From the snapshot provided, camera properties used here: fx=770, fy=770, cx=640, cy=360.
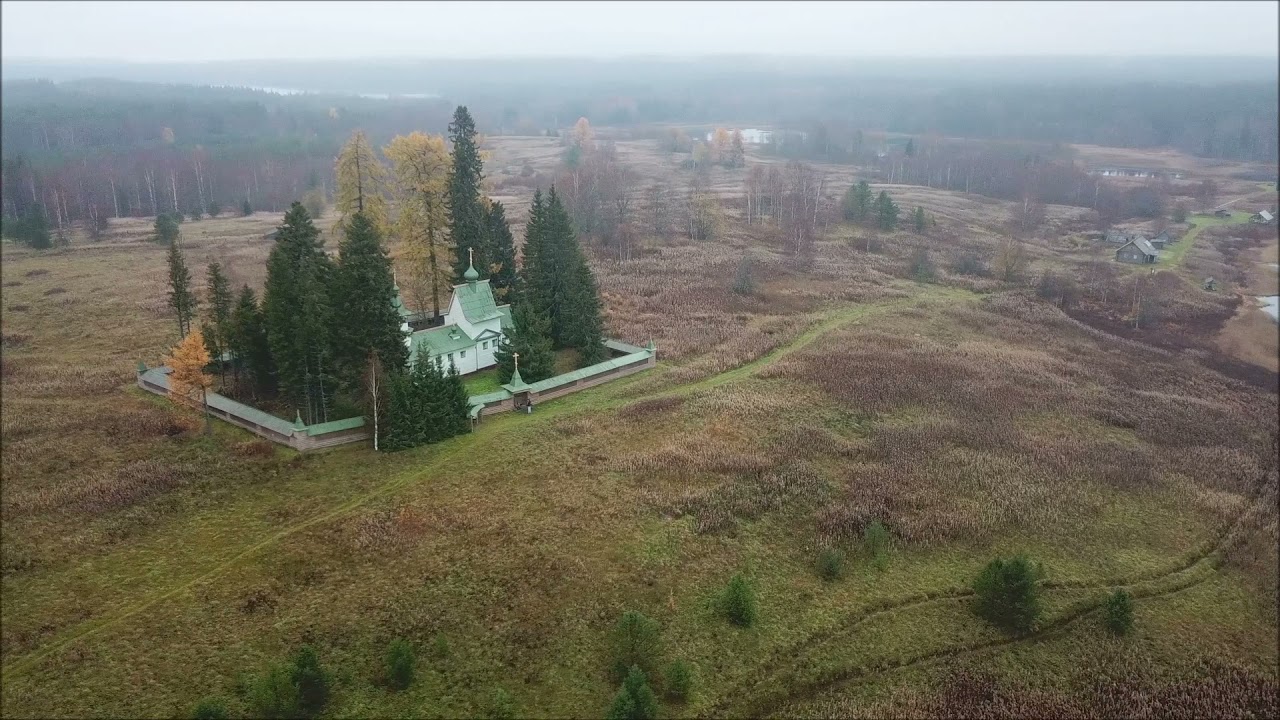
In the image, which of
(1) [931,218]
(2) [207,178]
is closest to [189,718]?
(2) [207,178]

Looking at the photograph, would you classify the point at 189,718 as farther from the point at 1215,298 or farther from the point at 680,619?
the point at 1215,298

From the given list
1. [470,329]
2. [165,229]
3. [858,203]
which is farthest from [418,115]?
[858,203]

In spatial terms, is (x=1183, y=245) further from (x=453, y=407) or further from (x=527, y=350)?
(x=453, y=407)

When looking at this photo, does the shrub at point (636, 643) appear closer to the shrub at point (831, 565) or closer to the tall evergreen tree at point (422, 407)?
the shrub at point (831, 565)

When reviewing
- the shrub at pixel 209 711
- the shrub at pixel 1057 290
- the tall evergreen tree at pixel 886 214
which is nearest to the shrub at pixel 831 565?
the shrub at pixel 209 711

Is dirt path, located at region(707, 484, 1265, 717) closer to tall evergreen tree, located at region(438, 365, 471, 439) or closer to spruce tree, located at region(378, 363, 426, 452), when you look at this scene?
tall evergreen tree, located at region(438, 365, 471, 439)

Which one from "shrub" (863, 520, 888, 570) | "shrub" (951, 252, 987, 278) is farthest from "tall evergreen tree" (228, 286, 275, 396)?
"shrub" (951, 252, 987, 278)
